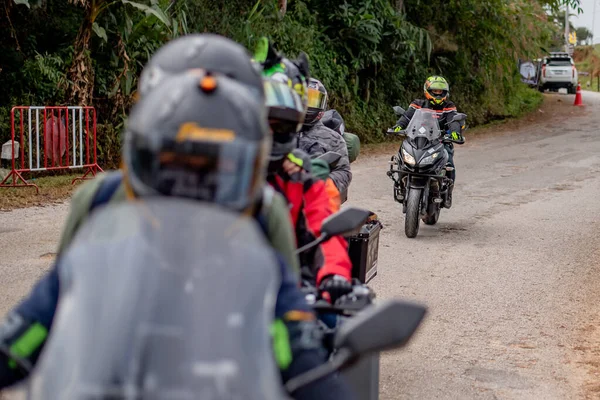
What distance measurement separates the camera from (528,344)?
279 inches

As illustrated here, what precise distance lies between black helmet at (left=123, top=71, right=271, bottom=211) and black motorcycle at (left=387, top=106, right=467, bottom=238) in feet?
29.5

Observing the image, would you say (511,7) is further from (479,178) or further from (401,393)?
(401,393)

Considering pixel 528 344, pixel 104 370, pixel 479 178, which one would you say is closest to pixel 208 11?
pixel 479 178

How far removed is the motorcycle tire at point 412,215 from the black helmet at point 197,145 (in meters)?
8.85

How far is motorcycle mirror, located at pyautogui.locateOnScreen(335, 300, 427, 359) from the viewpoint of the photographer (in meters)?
2.19

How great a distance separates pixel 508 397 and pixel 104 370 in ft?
14.4

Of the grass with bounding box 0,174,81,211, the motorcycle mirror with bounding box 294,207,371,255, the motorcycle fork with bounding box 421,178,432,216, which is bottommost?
the grass with bounding box 0,174,81,211

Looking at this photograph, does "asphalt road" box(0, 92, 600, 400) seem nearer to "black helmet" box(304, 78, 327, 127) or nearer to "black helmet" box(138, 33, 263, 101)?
"black helmet" box(304, 78, 327, 127)

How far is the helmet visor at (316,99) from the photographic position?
624 cm

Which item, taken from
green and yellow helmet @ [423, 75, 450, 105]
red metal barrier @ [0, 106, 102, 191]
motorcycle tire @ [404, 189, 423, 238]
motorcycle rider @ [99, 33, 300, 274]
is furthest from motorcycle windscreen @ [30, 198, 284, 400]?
red metal barrier @ [0, 106, 102, 191]

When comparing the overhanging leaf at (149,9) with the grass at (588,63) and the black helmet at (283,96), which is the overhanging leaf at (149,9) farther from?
the grass at (588,63)

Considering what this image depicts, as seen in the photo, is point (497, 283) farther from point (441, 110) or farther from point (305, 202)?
point (305, 202)

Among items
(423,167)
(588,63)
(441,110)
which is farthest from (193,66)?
(588,63)

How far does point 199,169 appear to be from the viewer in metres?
2.13
